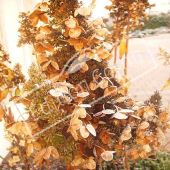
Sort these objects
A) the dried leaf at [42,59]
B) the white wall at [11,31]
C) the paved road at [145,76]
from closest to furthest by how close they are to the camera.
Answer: the dried leaf at [42,59]
the white wall at [11,31]
the paved road at [145,76]

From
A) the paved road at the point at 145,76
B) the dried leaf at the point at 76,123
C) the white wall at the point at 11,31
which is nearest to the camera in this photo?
the dried leaf at the point at 76,123

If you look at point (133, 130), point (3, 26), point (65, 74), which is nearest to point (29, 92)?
point (65, 74)

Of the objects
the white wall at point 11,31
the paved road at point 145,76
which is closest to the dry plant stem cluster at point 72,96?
the white wall at point 11,31

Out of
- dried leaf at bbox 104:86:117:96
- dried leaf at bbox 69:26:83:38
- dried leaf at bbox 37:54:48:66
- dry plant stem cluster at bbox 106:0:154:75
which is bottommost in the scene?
dried leaf at bbox 104:86:117:96

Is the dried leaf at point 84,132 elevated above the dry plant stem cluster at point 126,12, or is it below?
below

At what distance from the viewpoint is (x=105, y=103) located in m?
0.76

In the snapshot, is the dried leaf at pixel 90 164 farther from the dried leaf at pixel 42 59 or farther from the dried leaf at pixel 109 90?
the dried leaf at pixel 42 59

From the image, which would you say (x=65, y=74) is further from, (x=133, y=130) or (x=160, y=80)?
(x=160, y=80)

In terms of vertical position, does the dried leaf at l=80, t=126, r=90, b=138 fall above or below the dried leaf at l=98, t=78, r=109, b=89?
below

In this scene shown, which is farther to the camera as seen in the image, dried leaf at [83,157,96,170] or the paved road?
the paved road

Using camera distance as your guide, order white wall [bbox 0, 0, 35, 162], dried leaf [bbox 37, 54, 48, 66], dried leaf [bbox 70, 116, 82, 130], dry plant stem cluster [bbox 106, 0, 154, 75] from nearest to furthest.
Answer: dried leaf [bbox 70, 116, 82, 130] → dried leaf [bbox 37, 54, 48, 66] → dry plant stem cluster [bbox 106, 0, 154, 75] → white wall [bbox 0, 0, 35, 162]

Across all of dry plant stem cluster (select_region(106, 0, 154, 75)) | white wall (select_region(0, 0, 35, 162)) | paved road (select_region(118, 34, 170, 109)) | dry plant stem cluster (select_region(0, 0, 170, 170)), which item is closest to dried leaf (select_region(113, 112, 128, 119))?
dry plant stem cluster (select_region(0, 0, 170, 170))

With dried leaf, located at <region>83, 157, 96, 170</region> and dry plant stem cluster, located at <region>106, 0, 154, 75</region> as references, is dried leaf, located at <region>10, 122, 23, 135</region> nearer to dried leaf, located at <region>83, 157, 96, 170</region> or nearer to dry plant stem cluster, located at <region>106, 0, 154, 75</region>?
dried leaf, located at <region>83, 157, 96, 170</region>

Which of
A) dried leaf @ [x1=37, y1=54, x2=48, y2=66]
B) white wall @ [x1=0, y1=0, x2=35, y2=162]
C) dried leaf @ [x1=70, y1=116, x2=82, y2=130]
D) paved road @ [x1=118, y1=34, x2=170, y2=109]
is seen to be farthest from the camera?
paved road @ [x1=118, y1=34, x2=170, y2=109]
